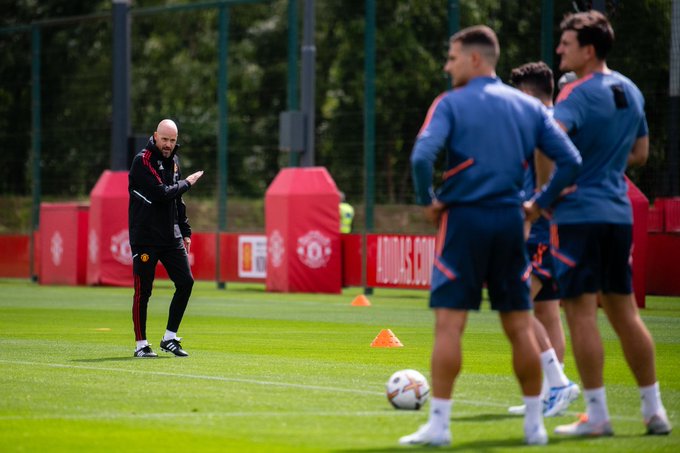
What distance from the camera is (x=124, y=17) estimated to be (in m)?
30.7

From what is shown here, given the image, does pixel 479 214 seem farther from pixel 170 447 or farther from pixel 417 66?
pixel 417 66

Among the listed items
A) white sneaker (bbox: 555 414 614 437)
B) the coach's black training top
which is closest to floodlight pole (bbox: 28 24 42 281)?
the coach's black training top

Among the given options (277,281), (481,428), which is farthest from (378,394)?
(277,281)

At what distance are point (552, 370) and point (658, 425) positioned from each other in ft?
3.81

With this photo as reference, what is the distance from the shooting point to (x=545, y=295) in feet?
32.4

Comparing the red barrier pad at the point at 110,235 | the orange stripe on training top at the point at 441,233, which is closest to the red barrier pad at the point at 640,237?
the red barrier pad at the point at 110,235

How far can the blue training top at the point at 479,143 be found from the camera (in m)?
7.87

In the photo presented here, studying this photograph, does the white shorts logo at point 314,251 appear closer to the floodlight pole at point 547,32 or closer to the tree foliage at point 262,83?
the tree foliage at point 262,83

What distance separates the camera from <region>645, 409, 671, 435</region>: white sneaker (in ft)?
27.7

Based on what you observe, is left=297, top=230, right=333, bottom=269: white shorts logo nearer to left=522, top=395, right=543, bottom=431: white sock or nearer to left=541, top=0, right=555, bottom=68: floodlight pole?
left=541, top=0, right=555, bottom=68: floodlight pole

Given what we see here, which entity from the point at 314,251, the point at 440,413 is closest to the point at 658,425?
the point at 440,413

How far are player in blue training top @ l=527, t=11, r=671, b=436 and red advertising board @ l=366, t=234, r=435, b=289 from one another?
16.8 metres

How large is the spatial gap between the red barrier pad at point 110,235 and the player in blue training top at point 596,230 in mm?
21954

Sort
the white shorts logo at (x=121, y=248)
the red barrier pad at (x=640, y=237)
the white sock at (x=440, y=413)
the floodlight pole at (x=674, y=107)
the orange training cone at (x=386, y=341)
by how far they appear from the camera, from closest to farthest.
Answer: the white sock at (x=440, y=413), the orange training cone at (x=386, y=341), the red barrier pad at (x=640, y=237), the floodlight pole at (x=674, y=107), the white shorts logo at (x=121, y=248)
